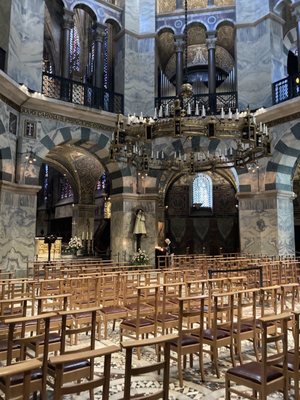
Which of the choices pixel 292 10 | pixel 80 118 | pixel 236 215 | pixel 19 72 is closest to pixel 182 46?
pixel 292 10

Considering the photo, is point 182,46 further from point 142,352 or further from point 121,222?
point 142,352

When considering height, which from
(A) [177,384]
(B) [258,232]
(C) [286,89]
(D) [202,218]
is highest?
(C) [286,89]

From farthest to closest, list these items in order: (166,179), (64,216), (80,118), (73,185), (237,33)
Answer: (64,216), (73,185), (166,179), (237,33), (80,118)

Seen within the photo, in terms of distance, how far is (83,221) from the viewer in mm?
20922

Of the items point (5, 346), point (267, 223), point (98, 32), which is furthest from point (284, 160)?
point (5, 346)

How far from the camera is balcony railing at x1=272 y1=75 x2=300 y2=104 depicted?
13.2m

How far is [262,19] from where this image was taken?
581 inches

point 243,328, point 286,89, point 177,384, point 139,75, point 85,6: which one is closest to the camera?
point 177,384

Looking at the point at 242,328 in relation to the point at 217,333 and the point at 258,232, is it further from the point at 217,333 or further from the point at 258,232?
the point at 258,232

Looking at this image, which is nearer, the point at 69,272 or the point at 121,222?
the point at 69,272

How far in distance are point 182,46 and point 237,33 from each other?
7.90 feet

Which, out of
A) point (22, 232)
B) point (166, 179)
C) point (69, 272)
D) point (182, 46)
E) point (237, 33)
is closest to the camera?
point (69, 272)

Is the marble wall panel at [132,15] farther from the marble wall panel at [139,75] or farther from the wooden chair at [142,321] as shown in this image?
the wooden chair at [142,321]

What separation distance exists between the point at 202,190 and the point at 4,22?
1344 cm
